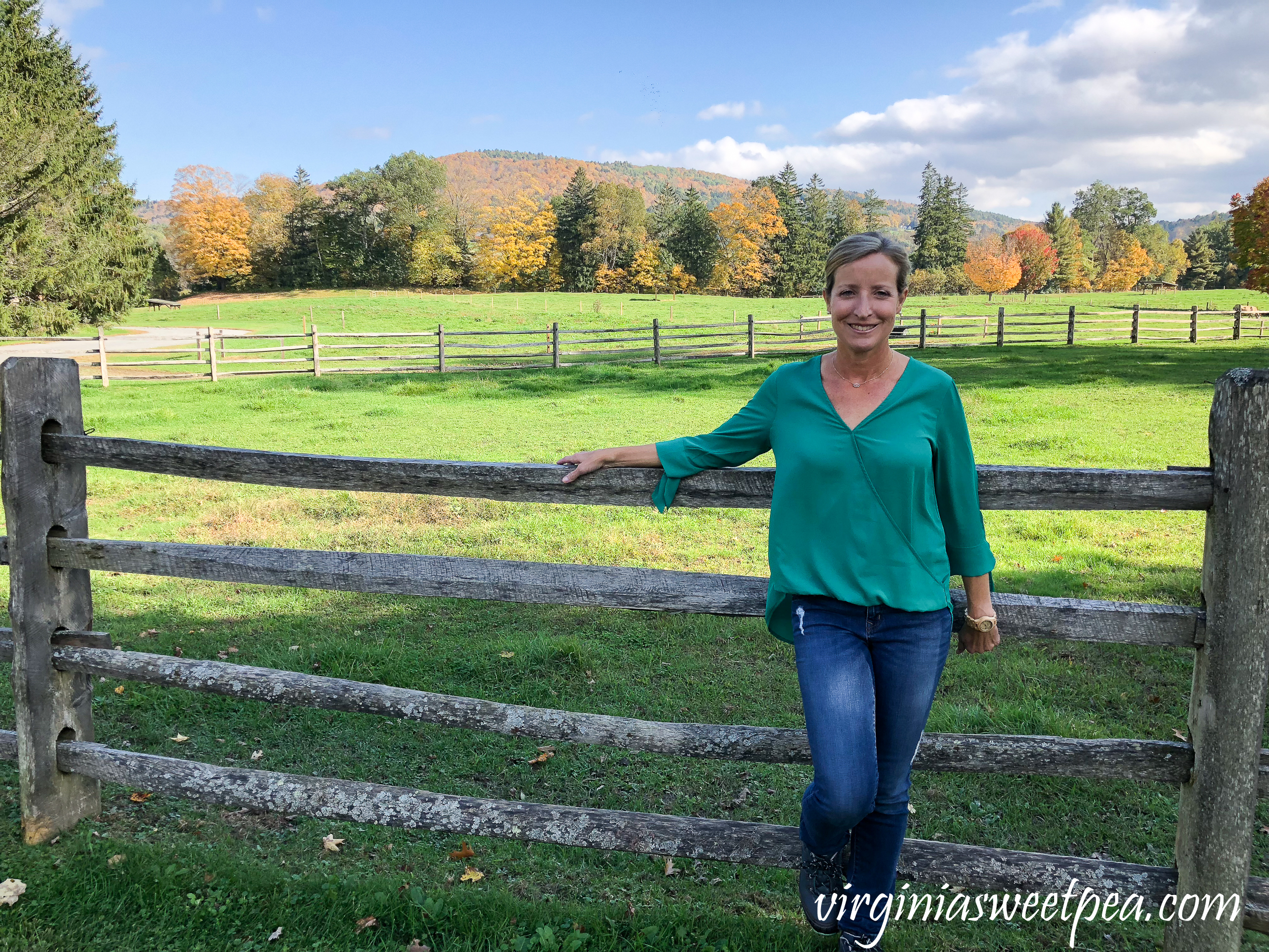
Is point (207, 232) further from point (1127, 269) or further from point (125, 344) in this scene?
point (1127, 269)

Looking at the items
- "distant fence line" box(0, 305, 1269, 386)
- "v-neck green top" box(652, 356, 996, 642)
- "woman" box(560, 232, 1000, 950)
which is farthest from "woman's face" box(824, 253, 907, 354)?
"distant fence line" box(0, 305, 1269, 386)

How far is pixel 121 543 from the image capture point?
3.35 meters

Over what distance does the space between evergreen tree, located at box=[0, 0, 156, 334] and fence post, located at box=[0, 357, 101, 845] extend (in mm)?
34589

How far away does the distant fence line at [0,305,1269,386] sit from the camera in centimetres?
2472

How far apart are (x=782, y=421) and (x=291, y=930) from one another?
7.72ft

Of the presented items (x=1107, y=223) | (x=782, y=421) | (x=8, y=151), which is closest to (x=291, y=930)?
(x=782, y=421)

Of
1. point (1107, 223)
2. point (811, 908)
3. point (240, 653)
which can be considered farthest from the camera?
point (1107, 223)

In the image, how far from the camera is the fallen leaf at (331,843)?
141 inches

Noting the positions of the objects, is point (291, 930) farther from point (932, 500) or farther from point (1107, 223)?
point (1107, 223)

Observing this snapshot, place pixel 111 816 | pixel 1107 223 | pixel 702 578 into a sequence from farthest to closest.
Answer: pixel 1107 223 < pixel 111 816 < pixel 702 578

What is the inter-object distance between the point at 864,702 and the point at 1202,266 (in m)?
106

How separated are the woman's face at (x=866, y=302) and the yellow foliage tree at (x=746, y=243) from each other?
73.4m

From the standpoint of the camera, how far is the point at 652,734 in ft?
9.89

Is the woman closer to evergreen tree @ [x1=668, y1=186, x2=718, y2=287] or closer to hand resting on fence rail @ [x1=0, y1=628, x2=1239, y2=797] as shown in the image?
hand resting on fence rail @ [x1=0, y1=628, x2=1239, y2=797]
